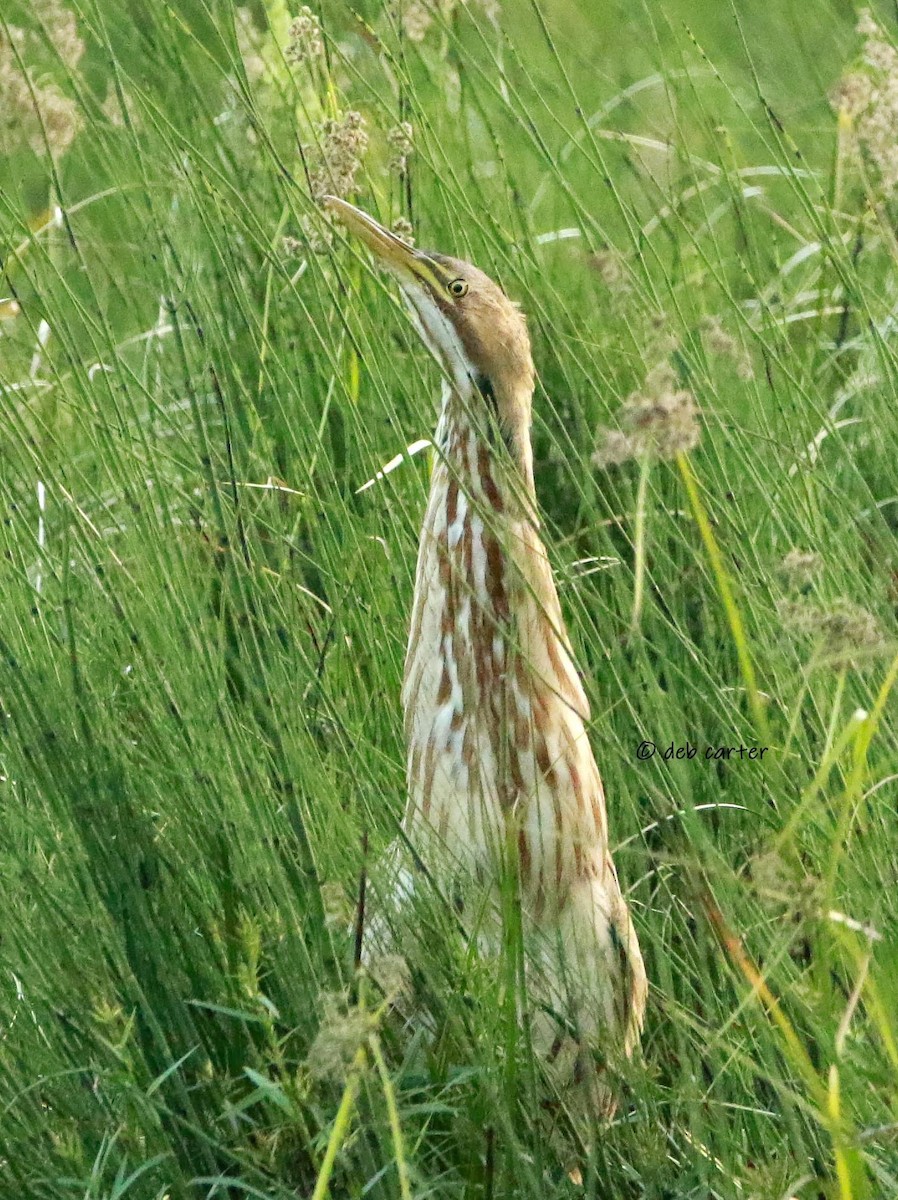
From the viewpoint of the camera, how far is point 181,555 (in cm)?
193

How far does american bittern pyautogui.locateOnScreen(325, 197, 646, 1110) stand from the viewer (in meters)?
2.00

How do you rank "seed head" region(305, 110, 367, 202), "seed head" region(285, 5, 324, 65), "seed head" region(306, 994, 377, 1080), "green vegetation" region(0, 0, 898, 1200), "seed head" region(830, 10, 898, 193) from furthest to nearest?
1. "seed head" region(285, 5, 324, 65)
2. "seed head" region(305, 110, 367, 202)
3. "seed head" region(830, 10, 898, 193)
4. "green vegetation" region(0, 0, 898, 1200)
5. "seed head" region(306, 994, 377, 1080)

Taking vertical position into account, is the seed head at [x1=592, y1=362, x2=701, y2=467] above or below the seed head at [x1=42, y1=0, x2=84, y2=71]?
below

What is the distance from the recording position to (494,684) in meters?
2.04

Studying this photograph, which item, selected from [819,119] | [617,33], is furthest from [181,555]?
[617,33]

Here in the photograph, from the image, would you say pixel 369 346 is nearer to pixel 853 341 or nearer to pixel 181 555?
pixel 181 555

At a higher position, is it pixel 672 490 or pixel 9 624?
pixel 9 624

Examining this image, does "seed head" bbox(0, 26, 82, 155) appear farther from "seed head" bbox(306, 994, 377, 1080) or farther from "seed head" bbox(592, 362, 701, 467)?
"seed head" bbox(306, 994, 377, 1080)

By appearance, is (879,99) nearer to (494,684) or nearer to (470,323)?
(470,323)

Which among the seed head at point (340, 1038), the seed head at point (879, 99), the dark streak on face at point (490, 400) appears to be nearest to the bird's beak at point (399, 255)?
the dark streak on face at point (490, 400)

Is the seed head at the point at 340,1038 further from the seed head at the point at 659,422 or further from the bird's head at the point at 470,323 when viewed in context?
the bird's head at the point at 470,323

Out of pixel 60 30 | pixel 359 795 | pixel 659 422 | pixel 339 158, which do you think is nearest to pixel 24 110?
pixel 60 30

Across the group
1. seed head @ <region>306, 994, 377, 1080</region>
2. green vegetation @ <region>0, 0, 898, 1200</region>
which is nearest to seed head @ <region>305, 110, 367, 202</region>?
green vegetation @ <region>0, 0, 898, 1200</region>

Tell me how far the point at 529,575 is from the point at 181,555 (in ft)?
1.18
